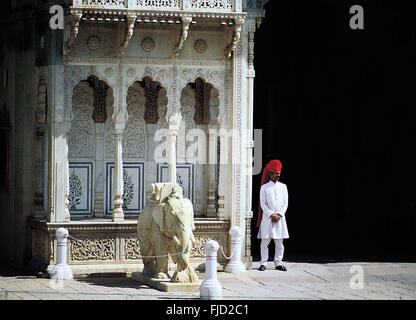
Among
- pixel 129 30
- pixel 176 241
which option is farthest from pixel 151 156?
pixel 176 241

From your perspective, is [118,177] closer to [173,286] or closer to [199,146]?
[199,146]

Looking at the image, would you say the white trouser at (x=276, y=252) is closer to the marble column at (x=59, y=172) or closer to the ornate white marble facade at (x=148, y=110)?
the ornate white marble facade at (x=148, y=110)

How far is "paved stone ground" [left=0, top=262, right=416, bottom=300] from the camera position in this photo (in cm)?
1658

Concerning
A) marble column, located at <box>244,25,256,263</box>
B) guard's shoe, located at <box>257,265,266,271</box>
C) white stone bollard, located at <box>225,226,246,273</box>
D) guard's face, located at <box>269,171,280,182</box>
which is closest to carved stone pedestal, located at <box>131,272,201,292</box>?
white stone bollard, located at <box>225,226,246,273</box>

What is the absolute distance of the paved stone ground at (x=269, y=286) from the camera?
16.6m

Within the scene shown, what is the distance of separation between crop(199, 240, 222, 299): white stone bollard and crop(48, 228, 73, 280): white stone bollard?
263 cm

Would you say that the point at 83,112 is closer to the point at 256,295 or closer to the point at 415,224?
the point at 256,295

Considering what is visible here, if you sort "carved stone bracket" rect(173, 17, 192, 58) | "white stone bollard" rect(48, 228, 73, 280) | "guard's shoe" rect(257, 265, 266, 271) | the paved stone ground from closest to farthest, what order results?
the paved stone ground → "white stone bollard" rect(48, 228, 73, 280) → "carved stone bracket" rect(173, 17, 192, 58) → "guard's shoe" rect(257, 265, 266, 271)

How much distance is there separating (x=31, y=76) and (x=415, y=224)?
804cm

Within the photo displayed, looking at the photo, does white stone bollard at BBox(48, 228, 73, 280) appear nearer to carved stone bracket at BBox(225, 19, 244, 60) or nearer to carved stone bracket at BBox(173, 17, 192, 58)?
carved stone bracket at BBox(173, 17, 192, 58)

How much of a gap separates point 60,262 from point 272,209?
3.77 meters

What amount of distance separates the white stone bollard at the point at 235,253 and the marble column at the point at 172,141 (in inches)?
52.1

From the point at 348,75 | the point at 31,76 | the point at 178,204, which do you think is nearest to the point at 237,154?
the point at 178,204

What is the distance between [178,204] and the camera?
56.2 ft
